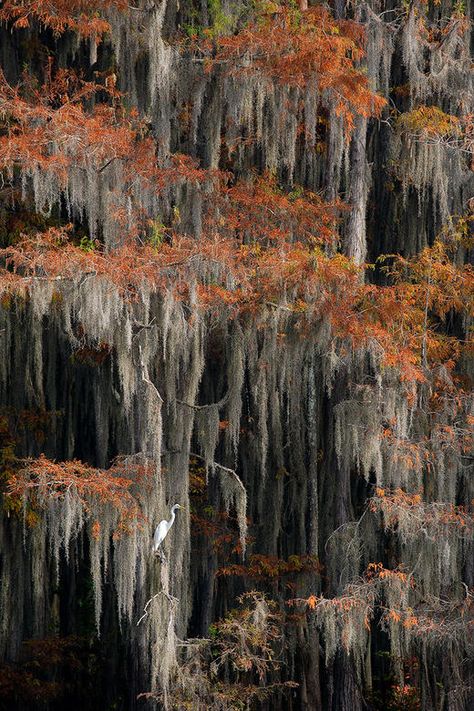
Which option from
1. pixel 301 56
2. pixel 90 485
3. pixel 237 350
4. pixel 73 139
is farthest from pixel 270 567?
pixel 301 56

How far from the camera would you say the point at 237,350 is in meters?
13.1

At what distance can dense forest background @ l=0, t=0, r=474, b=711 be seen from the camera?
12.4 meters

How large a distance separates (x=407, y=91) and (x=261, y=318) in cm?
392

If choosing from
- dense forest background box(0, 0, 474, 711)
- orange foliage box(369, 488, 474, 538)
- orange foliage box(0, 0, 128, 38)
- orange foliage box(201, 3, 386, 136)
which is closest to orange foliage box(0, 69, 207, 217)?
dense forest background box(0, 0, 474, 711)

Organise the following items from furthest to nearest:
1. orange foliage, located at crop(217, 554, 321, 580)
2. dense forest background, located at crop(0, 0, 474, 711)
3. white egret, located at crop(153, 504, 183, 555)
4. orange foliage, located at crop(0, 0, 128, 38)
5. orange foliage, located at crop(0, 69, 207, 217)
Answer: orange foliage, located at crop(217, 554, 321, 580) < orange foliage, located at crop(0, 0, 128, 38) < orange foliage, located at crop(0, 69, 207, 217) < dense forest background, located at crop(0, 0, 474, 711) < white egret, located at crop(153, 504, 183, 555)

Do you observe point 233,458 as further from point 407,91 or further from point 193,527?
point 407,91

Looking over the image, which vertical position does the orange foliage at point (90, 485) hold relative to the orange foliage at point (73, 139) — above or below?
below

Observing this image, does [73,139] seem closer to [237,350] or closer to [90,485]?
[237,350]

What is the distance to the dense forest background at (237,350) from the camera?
12391 millimetres

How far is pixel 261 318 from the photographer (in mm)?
13102

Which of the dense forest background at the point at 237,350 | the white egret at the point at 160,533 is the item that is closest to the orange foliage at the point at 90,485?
the dense forest background at the point at 237,350

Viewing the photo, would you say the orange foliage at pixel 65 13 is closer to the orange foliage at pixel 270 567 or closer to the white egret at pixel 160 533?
the white egret at pixel 160 533

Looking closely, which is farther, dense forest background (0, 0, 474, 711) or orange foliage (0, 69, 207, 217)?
orange foliage (0, 69, 207, 217)

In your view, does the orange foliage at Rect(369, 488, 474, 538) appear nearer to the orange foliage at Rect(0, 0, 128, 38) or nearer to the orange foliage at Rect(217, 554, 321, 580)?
the orange foliage at Rect(217, 554, 321, 580)
